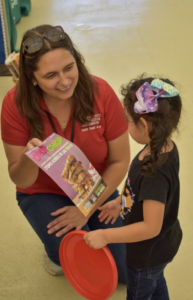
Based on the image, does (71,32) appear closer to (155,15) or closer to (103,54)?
(103,54)

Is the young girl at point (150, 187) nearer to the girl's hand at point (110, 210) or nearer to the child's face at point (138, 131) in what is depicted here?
the child's face at point (138, 131)

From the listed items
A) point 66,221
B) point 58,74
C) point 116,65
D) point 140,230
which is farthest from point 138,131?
point 116,65

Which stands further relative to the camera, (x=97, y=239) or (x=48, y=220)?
(x=48, y=220)

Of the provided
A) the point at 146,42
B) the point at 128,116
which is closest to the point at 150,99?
the point at 128,116

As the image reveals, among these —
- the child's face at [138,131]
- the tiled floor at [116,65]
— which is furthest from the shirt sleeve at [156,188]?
the tiled floor at [116,65]

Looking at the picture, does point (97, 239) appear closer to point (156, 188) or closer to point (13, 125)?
point (156, 188)

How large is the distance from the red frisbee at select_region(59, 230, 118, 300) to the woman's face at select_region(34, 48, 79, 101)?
0.52 m

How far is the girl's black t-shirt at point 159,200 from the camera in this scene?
1.09 metres

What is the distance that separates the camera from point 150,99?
3.39ft

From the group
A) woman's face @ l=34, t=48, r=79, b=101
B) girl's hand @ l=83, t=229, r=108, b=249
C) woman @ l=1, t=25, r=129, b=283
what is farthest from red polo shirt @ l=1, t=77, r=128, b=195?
girl's hand @ l=83, t=229, r=108, b=249

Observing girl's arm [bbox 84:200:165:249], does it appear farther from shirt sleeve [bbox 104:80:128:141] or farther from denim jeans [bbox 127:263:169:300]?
shirt sleeve [bbox 104:80:128:141]

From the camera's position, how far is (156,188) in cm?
108

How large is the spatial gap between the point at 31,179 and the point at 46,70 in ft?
1.48

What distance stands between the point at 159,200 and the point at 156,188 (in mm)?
34
